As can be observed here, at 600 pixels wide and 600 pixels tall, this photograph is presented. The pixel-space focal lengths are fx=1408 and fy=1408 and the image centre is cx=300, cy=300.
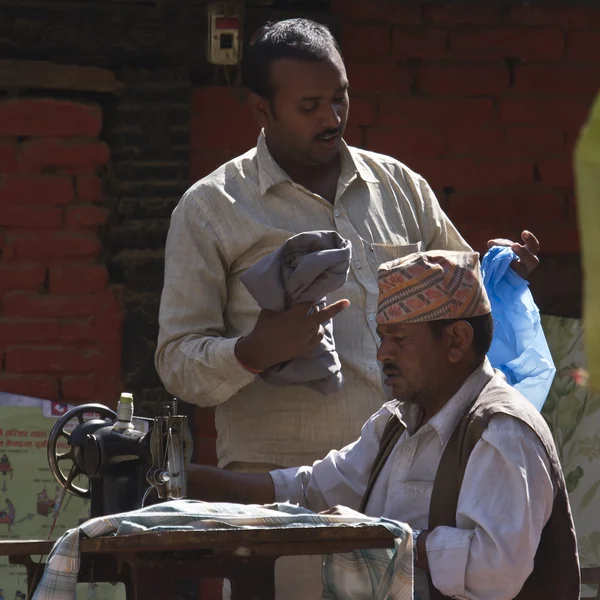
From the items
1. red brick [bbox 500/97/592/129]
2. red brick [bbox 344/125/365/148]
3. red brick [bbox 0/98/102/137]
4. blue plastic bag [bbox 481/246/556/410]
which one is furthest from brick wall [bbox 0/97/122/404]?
blue plastic bag [bbox 481/246/556/410]

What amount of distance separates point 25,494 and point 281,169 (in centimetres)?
172

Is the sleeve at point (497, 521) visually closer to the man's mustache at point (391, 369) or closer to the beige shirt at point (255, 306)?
the man's mustache at point (391, 369)

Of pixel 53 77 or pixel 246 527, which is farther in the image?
pixel 53 77

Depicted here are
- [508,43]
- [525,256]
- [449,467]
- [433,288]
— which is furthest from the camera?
[508,43]

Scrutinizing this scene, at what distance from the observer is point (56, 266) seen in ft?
17.0

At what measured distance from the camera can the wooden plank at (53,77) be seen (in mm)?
5078

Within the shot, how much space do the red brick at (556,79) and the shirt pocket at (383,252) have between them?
1.87 meters

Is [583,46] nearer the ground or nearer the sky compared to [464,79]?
nearer the sky

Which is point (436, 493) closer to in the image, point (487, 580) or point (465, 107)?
point (487, 580)

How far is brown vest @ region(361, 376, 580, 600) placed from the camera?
2.87 metres

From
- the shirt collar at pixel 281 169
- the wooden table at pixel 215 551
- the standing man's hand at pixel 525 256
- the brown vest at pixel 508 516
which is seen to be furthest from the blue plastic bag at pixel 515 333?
the wooden table at pixel 215 551

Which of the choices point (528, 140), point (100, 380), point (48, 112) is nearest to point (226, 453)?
point (100, 380)

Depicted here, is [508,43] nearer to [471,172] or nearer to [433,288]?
[471,172]

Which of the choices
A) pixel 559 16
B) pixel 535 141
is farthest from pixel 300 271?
pixel 559 16
